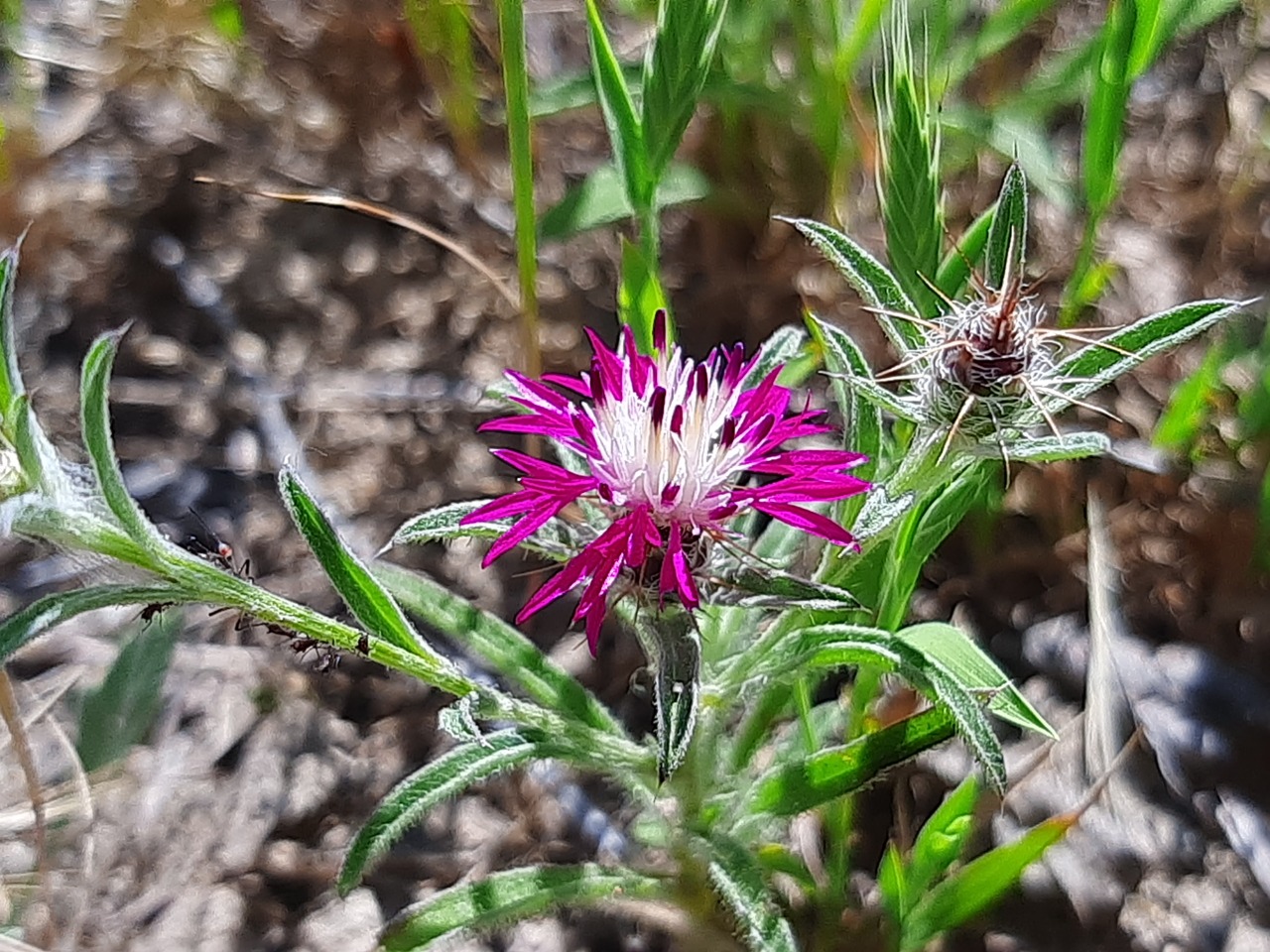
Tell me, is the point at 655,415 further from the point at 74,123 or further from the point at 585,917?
the point at 74,123

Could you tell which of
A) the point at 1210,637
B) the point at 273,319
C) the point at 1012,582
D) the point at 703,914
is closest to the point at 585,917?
the point at 703,914

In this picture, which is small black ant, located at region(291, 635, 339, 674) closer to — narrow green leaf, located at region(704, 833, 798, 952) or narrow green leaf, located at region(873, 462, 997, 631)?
narrow green leaf, located at region(704, 833, 798, 952)

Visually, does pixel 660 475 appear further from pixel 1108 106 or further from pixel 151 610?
pixel 1108 106

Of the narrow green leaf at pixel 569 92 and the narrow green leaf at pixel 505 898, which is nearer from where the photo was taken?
the narrow green leaf at pixel 505 898

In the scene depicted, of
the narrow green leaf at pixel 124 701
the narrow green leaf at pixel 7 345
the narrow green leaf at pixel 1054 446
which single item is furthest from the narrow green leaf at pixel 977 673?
the narrow green leaf at pixel 124 701

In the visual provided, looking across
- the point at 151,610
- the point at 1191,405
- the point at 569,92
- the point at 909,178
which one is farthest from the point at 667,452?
the point at 569,92

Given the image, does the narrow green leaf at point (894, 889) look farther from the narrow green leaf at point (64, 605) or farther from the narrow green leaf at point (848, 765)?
the narrow green leaf at point (64, 605)
